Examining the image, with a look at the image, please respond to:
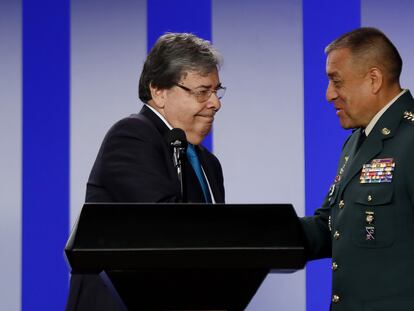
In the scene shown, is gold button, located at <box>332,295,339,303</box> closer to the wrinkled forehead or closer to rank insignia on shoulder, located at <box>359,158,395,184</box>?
rank insignia on shoulder, located at <box>359,158,395,184</box>


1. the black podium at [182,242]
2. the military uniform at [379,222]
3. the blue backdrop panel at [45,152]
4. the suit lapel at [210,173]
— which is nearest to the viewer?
the black podium at [182,242]

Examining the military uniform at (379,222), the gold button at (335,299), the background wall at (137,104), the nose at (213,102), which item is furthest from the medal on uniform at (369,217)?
the background wall at (137,104)

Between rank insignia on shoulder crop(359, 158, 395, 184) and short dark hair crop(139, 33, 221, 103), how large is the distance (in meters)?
0.53

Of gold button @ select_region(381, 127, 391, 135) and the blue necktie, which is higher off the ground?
gold button @ select_region(381, 127, 391, 135)

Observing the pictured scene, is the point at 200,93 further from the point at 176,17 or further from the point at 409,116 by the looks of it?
the point at 176,17

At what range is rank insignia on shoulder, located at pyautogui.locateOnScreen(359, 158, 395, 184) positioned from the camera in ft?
7.07

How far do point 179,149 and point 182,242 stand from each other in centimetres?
45

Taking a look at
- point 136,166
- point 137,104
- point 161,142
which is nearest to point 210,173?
point 161,142

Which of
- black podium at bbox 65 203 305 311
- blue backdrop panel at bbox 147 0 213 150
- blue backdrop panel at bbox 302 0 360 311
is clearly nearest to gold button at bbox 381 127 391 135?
black podium at bbox 65 203 305 311

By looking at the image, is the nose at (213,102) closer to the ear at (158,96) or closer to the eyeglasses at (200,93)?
the eyeglasses at (200,93)

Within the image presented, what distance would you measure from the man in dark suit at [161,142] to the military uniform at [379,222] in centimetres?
38

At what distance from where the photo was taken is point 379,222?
2127mm

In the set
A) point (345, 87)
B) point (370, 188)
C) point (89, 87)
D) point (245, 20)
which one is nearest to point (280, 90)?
point (245, 20)

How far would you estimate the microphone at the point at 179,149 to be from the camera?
5.76ft
